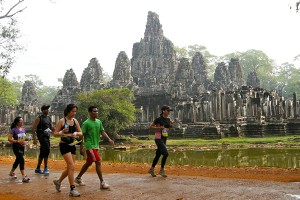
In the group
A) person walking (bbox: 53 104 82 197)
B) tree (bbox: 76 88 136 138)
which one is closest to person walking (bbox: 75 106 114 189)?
person walking (bbox: 53 104 82 197)

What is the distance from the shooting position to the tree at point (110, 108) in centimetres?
3197

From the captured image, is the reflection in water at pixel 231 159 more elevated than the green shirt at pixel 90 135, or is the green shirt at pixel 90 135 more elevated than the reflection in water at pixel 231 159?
the green shirt at pixel 90 135

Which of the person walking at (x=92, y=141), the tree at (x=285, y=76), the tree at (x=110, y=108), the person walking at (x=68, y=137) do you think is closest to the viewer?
the person walking at (x=68, y=137)

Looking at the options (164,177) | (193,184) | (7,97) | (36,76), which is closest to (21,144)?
(164,177)

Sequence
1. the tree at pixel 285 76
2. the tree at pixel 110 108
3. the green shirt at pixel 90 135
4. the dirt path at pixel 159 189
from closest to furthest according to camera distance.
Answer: the dirt path at pixel 159 189 → the green shirt at pixel 90 135 → the tree at pixel 110 108 → the tree at pixel 285 76

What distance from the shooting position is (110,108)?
32250 millimetres

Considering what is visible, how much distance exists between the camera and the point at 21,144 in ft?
28.5

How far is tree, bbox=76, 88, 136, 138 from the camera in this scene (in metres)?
32.0

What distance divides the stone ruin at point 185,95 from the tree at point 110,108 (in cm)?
645

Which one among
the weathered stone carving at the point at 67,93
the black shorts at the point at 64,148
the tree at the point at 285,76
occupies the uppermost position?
the tree at the point at 285,76

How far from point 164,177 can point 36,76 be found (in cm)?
10805

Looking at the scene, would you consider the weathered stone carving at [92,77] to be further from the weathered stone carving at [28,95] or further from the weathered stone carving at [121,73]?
the weathered stone carving at [28,95]

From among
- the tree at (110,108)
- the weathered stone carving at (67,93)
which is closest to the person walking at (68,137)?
the tree at (110,108)

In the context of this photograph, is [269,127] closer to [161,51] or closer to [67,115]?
[67,115]
